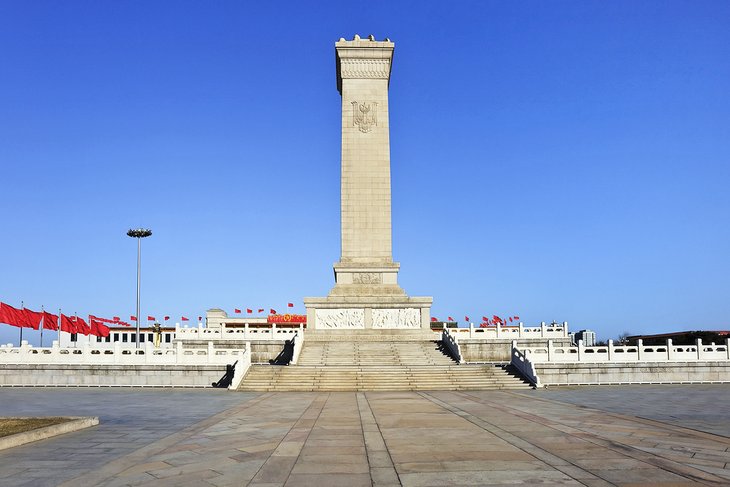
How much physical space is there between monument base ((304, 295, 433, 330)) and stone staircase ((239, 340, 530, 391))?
614 cm

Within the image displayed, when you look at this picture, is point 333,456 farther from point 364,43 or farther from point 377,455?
point 364,43

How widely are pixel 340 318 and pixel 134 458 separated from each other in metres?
26.9

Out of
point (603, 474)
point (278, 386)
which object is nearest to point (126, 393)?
point (278, 386)

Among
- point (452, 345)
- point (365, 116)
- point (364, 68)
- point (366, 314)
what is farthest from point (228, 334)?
point (364, 68)

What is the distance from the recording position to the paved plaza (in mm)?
8219

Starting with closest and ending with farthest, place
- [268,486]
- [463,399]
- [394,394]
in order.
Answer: [268,486] < [463,399] < [394,394]

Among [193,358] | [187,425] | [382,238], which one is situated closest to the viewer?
[187,425]

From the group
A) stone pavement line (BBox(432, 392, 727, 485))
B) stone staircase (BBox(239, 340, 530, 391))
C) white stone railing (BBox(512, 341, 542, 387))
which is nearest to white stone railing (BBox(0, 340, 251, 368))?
stone staircase (BBox(239, 340, 530, 391))

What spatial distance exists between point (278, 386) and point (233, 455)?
15.0 meters

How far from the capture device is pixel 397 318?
119ft

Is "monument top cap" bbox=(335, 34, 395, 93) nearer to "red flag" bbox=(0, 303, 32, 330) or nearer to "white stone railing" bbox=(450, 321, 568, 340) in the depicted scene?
"white stone railing" bbox=(450, 321, 568, 340)

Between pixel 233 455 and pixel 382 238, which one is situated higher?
pixel 382 238

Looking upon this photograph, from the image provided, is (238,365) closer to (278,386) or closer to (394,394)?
(278,386)

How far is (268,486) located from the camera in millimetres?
7684
